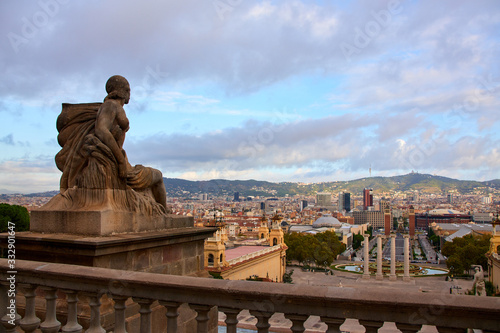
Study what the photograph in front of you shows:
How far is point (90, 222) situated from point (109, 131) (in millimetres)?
936

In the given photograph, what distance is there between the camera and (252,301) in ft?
7.66

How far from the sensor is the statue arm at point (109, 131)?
158 inches

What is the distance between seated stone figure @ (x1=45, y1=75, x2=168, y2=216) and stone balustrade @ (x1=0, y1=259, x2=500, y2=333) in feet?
3.47

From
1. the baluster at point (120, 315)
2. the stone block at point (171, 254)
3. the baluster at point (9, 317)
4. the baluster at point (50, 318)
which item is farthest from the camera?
the stone block at point (171, 254)

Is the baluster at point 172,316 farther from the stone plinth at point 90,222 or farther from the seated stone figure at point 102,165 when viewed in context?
the seated stone figure at point 102,165

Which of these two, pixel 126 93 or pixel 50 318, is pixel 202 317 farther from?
pixel 126 93

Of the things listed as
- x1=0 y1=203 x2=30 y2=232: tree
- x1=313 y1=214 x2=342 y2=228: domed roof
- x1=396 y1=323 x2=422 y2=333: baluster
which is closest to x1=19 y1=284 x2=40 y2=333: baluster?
x1=396 y1=323 x2=422 y2=333: baluster

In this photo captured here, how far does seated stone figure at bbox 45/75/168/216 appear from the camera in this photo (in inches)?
156

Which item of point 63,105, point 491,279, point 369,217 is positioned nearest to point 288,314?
point 63,105

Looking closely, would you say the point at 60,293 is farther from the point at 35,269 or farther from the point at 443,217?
the point at 443,217

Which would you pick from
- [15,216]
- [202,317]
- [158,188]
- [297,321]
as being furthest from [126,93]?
[15,216]

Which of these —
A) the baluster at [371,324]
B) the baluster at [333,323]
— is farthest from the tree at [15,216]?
the baluster at [371,324]

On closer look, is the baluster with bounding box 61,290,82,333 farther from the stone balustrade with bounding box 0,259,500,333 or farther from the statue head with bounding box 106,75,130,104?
the statue head with bounding box 106,75,130,104

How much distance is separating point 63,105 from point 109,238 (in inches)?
71.4
